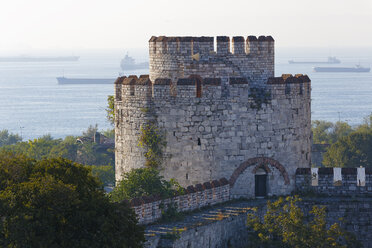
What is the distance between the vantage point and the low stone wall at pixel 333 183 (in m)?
26.2

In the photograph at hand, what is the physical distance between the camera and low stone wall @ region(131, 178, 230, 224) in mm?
21875

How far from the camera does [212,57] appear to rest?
86.8 feet

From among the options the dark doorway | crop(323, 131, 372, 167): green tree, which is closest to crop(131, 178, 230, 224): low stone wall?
the dark doorway

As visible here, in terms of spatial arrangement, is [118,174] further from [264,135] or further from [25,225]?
[25,225]

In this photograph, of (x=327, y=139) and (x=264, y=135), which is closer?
(x=264, y=135)

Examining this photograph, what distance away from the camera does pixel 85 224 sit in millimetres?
17094

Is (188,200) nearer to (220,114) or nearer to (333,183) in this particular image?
(220,114)

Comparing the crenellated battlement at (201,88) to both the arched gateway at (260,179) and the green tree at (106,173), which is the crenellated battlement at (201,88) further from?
the green tree at (106,173)

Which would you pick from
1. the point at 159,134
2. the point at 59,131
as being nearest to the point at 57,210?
the point at 159,134

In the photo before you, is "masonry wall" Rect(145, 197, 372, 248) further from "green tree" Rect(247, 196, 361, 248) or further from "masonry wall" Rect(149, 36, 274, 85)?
"masonry wall" Rect(149, 36, 274, 85)

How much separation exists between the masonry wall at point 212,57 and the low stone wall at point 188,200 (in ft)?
11.6

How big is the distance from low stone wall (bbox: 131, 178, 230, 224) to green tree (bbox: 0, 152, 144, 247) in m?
3.41

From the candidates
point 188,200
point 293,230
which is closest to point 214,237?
point 188,200

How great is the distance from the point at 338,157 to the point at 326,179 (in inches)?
1308
